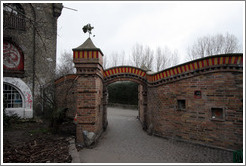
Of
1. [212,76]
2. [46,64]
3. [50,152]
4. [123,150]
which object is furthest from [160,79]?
[46,64]

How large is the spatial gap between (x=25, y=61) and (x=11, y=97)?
97.0 inches

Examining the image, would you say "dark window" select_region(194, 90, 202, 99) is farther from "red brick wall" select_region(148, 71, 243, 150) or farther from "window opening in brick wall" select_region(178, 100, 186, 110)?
"window opening in brick wall" select_region(178, 100, 186, 110)

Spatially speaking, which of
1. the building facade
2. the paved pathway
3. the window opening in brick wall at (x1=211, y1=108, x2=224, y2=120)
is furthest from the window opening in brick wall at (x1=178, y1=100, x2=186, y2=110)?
the building facade

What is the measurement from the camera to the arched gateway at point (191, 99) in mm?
5371

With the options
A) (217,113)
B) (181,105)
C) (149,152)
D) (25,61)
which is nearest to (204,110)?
(217,113)

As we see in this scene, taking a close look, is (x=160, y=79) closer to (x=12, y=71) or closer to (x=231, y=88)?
(x=231, y=88)

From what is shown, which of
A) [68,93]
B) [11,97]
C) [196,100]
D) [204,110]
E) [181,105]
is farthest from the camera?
[68,93]

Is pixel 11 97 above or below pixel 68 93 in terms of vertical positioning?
below

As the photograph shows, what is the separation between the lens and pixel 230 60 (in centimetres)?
537

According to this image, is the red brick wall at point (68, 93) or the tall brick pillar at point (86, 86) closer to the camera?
the tall brick pillar at point (86, 86)

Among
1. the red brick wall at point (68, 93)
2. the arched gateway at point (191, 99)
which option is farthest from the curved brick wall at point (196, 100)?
the red brick wall at point (68, 93)

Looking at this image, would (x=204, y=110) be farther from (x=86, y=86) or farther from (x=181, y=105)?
(x=86, y=86)

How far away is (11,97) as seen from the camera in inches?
382

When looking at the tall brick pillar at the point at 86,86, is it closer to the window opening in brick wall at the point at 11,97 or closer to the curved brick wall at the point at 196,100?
the curved brick wall at the point at 196,100
